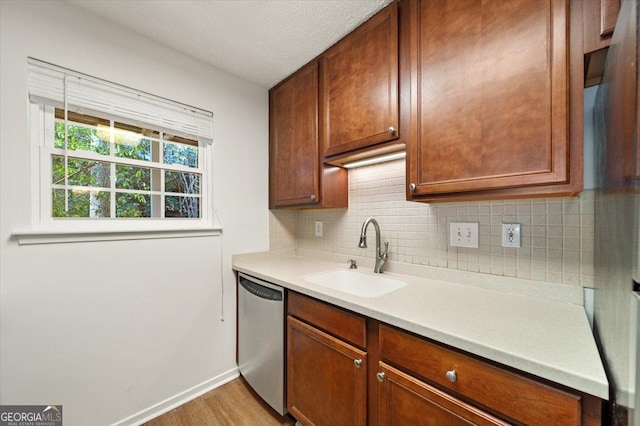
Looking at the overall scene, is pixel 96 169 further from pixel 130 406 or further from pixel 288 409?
pixel 288 409

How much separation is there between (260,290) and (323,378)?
0.65 metres

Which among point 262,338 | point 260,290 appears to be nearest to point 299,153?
point 260,290

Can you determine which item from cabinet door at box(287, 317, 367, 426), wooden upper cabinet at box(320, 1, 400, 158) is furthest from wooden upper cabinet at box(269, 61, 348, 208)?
cabinet door at box(287, 317, 367, 426)

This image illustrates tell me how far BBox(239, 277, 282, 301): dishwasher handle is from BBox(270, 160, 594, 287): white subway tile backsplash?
18.4 inches

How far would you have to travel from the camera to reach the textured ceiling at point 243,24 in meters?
1.31

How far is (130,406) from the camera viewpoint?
1476 mm

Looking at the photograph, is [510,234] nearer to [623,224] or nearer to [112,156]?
[623,224]

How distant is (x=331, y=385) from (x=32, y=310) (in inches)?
58.7

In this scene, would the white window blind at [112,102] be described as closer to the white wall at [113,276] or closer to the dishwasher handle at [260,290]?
the white wall at [113,276]

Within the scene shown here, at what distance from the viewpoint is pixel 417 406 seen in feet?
Answer: 2.92

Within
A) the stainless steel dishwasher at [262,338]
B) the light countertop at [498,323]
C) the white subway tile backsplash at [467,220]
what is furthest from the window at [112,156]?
the light countertop at [498,323]

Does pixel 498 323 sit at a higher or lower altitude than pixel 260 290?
higher

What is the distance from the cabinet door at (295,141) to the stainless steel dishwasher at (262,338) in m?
0.67

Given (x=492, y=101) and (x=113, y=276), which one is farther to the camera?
(x=113, y=276)
